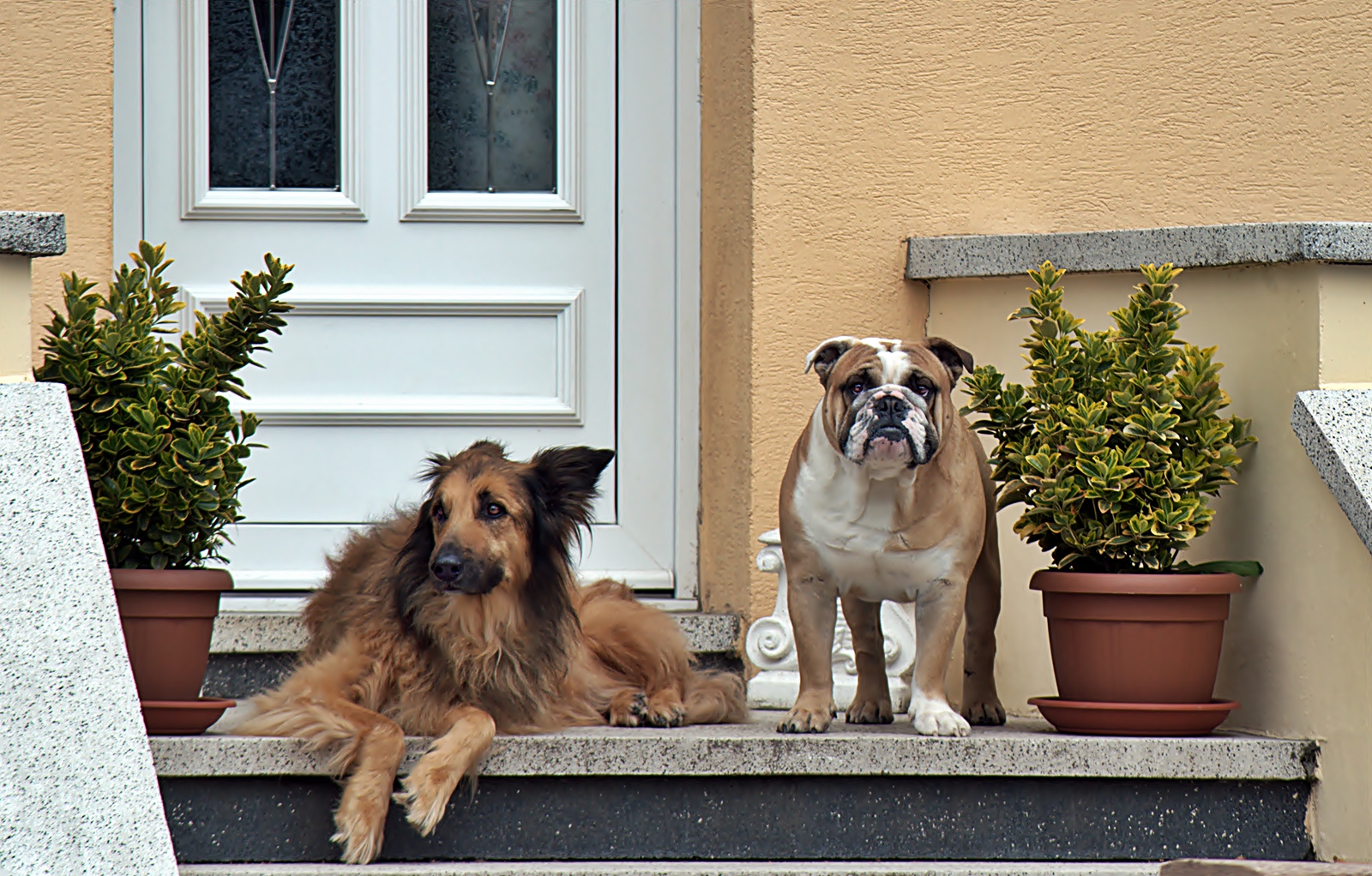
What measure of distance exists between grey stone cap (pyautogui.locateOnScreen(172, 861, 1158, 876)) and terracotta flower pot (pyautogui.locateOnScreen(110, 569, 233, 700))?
372 mm

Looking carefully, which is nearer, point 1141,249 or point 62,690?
point 62,690

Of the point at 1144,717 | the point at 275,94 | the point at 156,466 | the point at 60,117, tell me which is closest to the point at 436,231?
the point at 275,94

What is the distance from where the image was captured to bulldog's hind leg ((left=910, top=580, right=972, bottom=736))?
3.06m

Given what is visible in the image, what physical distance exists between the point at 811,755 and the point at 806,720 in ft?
0.54

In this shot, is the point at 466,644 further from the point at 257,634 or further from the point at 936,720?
the point at 936,720

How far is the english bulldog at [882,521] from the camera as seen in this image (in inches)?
119

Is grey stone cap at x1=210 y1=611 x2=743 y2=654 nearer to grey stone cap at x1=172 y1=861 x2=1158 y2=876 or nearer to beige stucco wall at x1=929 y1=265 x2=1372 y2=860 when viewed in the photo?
grey stone cap at x1=172 y1=861 x2=1158 y2=876

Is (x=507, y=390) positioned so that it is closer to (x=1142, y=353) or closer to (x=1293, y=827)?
(x=1142, y=353)

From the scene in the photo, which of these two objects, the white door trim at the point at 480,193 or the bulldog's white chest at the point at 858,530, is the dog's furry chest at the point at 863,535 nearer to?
the bulldog's white chest at the point at 858,530

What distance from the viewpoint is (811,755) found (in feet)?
9.48

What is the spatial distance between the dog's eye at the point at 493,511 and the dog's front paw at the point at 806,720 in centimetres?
69

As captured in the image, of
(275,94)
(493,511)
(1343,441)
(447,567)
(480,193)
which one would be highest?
(275,94)

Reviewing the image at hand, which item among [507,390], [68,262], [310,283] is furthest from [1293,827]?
[68,262]

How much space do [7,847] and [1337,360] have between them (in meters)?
2.56
